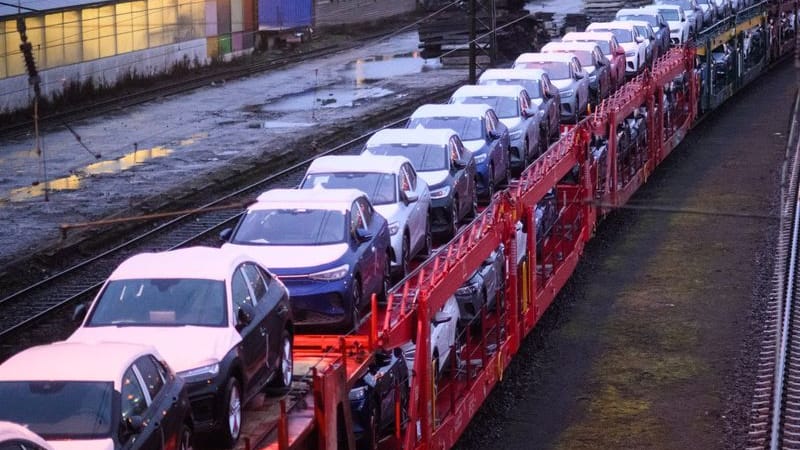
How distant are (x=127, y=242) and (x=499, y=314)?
9747 millimetres

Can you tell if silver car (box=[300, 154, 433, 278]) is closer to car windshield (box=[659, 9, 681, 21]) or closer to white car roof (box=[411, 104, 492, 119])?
white car roof (box=[411, 104, 492, 119])

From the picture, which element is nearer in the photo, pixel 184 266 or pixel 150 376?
pixel 150 376

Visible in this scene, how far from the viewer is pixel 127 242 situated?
2691 centimetres

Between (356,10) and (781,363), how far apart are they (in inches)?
2089

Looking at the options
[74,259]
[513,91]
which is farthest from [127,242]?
[513,91]

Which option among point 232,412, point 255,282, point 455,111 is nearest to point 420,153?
point 455,111

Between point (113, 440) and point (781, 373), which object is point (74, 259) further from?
point (113, 440)

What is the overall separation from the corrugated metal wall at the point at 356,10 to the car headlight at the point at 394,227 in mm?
49939

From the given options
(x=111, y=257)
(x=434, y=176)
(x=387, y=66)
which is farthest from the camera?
(x=387, y=66)

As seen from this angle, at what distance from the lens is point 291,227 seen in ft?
53.6

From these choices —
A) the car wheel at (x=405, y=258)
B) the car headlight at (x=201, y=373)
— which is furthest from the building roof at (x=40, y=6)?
the car headlight at (x=201, y=373)

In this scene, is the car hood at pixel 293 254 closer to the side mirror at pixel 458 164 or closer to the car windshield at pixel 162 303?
the car windshield at pixel 162 303

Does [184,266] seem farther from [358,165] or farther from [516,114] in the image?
[516,114]

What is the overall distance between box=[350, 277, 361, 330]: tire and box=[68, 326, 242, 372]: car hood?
3216 mm
